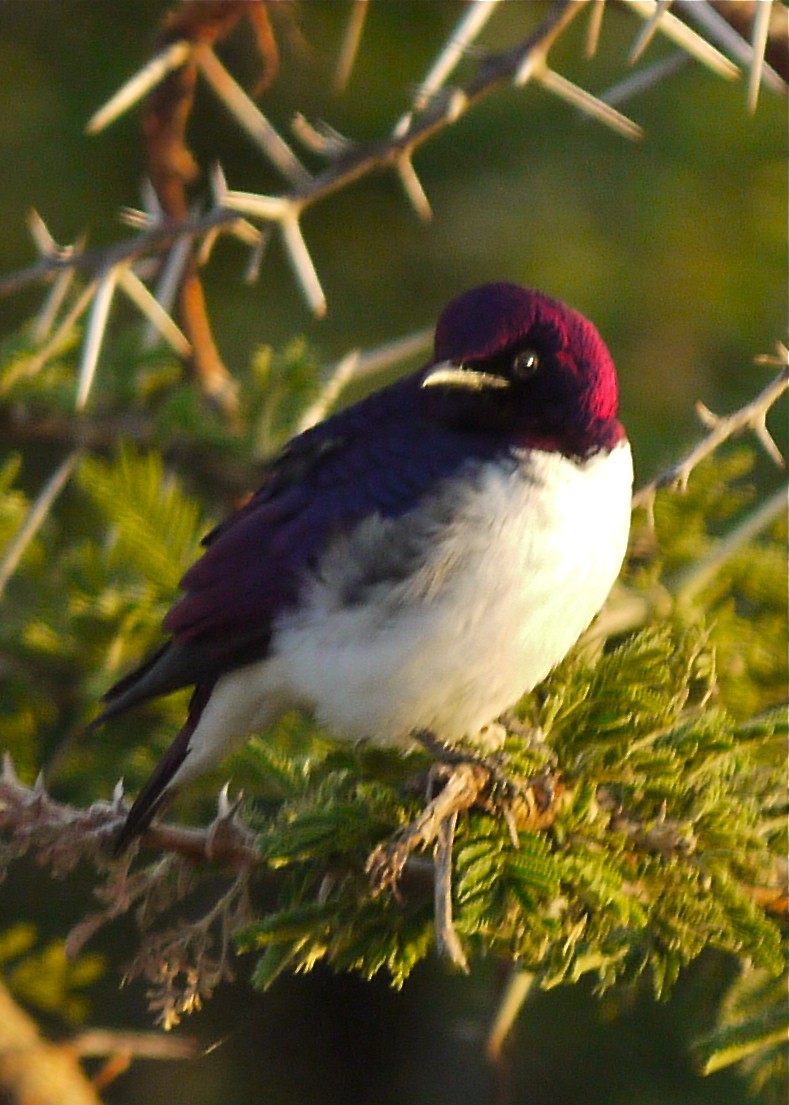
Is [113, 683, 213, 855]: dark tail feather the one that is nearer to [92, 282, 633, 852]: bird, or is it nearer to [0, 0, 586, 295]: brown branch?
[92, 282, 633, 852]: bird

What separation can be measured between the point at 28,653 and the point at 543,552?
84 cm

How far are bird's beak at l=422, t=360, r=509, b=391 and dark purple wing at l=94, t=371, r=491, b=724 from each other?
76mm

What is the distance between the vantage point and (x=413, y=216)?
420 cm

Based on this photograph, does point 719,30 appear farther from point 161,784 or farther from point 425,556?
point 161,784

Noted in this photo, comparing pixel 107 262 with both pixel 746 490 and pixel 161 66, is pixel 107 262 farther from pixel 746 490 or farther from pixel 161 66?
pixel 746 490

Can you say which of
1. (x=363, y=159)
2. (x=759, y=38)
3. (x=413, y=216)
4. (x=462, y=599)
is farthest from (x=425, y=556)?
(x=413, y=216)

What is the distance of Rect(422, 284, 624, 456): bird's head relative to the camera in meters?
2.29

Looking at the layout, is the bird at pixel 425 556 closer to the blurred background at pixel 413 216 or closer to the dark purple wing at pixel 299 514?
the dark purple wing at pixel 299 514

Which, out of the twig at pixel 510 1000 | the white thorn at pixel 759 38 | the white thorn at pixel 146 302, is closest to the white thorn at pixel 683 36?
the white thorn at pixel 759 38

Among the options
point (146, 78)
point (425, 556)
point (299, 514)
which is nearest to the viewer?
point (146, 78)

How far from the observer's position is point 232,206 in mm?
1930

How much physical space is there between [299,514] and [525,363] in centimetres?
39

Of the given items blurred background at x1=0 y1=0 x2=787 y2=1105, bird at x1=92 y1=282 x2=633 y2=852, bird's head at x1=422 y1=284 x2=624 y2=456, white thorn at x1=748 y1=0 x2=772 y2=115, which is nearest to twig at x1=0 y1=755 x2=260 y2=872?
bird at x1=92 y1=282 x2=633 y2=852

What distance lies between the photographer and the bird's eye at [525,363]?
234 centimetres
